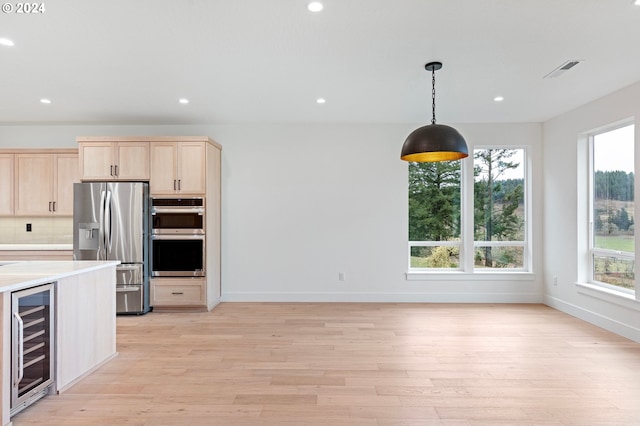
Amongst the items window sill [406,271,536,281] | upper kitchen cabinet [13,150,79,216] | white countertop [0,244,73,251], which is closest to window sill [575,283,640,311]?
window sill [406,271,536,281]

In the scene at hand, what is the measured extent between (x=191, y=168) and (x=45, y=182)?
87.9 inches

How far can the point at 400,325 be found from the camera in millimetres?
4289

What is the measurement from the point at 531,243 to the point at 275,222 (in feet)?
12.9

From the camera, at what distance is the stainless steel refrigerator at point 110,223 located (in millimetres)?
4770

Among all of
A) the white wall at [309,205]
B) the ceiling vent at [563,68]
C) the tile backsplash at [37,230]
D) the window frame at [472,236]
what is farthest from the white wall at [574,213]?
the tile backsplash at [37,230]

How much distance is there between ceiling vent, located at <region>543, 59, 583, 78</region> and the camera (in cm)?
324

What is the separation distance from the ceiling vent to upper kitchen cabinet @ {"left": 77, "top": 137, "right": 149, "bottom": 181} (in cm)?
494

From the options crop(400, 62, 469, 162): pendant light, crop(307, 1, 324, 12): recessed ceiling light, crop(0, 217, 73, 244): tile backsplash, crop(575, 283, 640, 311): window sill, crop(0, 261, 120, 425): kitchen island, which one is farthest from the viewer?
crop(0, 217, 73, 244): tile backsplash

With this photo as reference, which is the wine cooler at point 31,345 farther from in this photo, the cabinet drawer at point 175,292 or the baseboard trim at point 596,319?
the baseboard trim at point 596,319

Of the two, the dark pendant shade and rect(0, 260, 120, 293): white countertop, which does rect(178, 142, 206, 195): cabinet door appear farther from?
the dark pendant shade

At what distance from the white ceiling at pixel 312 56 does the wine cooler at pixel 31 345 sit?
6.51 feet

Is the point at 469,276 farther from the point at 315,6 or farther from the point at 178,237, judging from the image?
the point at 315,6

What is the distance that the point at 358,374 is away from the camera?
296cm

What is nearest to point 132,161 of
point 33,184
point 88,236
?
point 88,236
